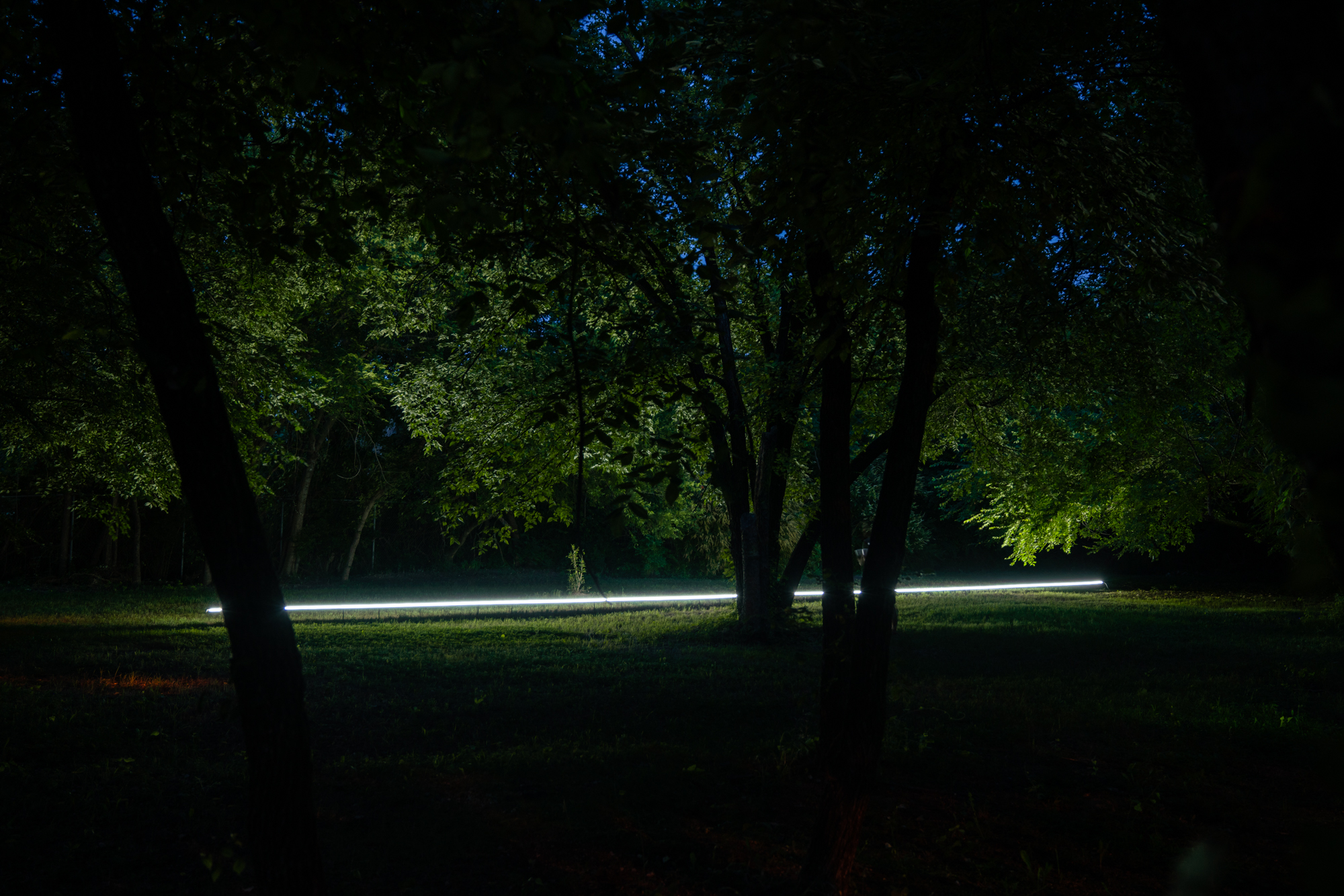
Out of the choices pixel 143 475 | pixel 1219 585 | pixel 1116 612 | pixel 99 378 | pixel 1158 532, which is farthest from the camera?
pixel 1219 585

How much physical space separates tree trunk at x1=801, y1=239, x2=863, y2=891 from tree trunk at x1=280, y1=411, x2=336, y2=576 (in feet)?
88.6

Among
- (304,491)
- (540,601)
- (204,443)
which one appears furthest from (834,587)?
(304,491)

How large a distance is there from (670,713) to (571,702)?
1339 millimetres

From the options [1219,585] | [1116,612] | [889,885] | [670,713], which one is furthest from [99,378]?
[1219,585]

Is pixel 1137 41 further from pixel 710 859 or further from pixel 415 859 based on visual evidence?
pixel 415 859

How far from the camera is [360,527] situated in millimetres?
33312

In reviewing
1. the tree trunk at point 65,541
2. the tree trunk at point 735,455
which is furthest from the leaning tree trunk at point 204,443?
the tree trunk at point 65,541

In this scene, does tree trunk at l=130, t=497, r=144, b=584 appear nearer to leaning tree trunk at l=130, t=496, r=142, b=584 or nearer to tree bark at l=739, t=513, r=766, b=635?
leaning tree trunk at l=130, t=496, r=142, b=584

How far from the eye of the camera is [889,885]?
15.9ft

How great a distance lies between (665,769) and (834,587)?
2195 mm

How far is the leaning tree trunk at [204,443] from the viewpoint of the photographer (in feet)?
11.0

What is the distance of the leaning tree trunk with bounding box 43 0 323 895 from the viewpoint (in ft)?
11.0

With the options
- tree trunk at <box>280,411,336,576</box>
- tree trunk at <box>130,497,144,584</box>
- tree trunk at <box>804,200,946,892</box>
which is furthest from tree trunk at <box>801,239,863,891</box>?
tree trunk at <box>130,497,144,584</box>

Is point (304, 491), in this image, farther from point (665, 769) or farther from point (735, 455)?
point (665, 769)
